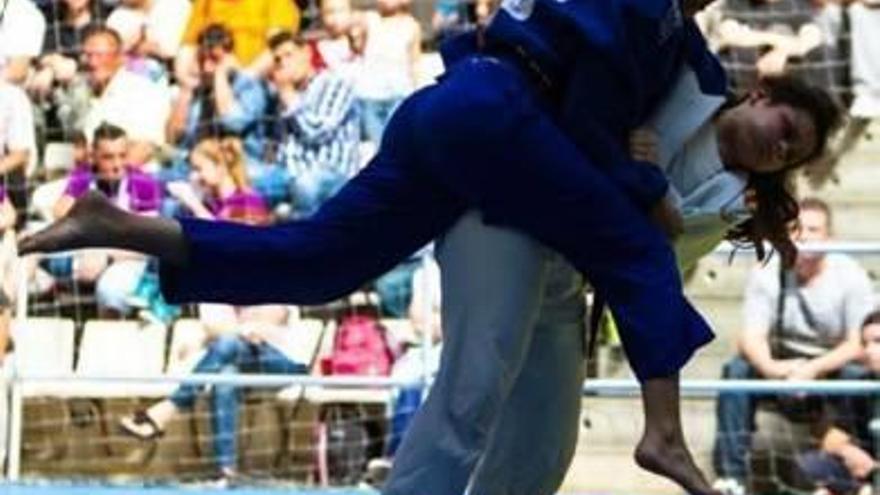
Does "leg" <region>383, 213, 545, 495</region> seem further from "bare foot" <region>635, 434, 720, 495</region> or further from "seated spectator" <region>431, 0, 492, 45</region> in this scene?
"seated spectator" <region>431, 0, 492, 45</region>

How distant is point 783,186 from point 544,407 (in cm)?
53

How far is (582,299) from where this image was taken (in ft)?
14.0

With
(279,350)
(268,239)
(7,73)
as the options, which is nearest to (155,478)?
(279,350)

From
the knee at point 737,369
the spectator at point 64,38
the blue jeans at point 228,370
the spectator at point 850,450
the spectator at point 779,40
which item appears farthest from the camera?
the spectator at point 64,38

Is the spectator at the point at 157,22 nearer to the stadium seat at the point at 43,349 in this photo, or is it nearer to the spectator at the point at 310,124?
the spectator at the point at 310,124

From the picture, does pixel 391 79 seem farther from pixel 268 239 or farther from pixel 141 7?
pixel 268 239

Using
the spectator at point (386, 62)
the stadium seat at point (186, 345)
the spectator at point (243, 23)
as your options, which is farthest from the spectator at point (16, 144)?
the spectator at point (386, 62)

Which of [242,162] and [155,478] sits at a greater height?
[242,162]

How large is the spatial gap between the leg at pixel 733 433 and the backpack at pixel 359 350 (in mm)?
1120

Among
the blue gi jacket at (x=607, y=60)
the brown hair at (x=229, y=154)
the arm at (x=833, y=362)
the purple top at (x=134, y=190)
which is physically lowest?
the arm at (x=833, y=362)

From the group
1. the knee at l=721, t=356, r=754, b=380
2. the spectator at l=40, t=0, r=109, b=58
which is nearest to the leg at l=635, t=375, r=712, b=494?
the knee at l=721, t=356, r=754, b=380

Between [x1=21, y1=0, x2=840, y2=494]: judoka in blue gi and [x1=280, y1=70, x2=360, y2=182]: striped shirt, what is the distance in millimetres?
4786

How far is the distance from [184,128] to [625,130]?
18.3 ft

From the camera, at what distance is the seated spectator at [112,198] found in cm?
890
